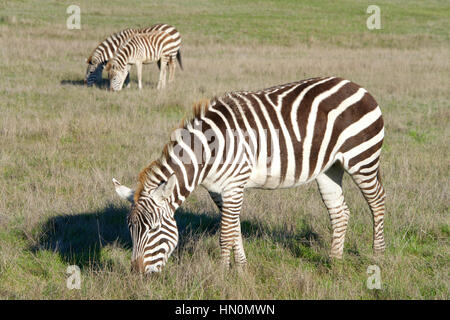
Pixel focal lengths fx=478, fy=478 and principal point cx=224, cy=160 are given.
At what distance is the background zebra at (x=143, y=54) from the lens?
16.5 metres

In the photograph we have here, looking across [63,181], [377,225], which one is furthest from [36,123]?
[377,225]

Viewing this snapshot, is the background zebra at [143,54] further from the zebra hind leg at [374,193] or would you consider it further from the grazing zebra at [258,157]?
the zebra hind leg at [374,193]

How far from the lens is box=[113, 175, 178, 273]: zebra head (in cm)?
420

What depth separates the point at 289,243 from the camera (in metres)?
5.96

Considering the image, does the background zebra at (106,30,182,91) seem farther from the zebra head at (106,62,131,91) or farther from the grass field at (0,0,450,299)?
the grass field at (0,0,450,299)

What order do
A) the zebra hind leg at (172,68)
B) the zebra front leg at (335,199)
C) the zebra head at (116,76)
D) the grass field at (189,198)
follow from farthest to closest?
the zebra hind leg at (172,68)
the zebra head at (116,76)
the zebra front leg at (335,199)
the grass field at (189,198)

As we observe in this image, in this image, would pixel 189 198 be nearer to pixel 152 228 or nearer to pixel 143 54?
pixel 152 228

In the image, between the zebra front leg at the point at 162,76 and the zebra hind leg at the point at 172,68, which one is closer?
the zebra front leg at the point at 162,76

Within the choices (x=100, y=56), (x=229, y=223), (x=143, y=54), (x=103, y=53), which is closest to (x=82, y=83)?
(x=100, y=56)

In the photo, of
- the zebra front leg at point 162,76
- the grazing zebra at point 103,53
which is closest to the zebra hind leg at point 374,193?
the zebra front leg at point 162,76

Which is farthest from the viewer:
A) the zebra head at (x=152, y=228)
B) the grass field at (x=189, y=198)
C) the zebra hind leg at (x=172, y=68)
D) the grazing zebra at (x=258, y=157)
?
the zebra hind leg at (x=172, y=68)

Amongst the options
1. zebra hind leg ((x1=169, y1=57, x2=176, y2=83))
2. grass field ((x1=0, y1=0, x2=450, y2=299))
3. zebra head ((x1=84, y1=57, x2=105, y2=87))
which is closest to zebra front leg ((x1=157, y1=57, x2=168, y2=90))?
zebra hind leg ((x1=169, y1=57, x2=176, y2=83))

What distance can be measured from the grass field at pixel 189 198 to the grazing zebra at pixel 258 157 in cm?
42
